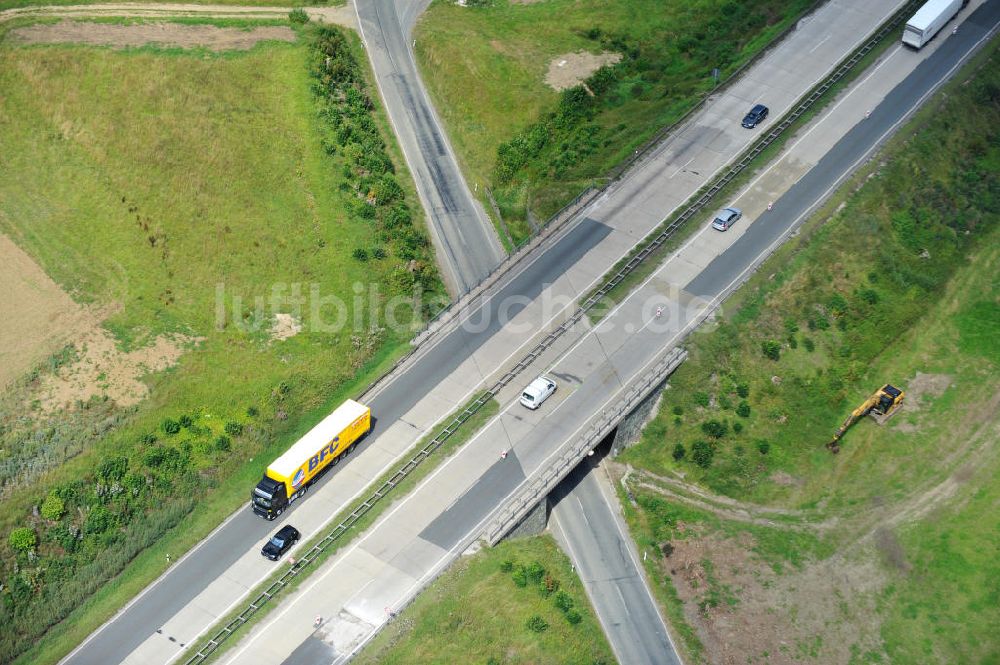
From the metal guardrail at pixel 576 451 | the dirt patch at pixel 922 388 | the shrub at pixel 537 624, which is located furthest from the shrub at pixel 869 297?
the shrub at pixel 537 624

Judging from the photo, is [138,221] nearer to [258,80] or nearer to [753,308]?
[258,80]

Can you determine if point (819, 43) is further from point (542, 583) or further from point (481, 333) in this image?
point (542, 583)

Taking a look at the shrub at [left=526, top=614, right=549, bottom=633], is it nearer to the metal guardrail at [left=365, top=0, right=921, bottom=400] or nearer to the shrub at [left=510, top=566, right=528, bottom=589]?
the shrub at [left=510, top=566, right=528, bottom=589]

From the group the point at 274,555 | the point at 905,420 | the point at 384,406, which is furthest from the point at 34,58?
the point at 905,420

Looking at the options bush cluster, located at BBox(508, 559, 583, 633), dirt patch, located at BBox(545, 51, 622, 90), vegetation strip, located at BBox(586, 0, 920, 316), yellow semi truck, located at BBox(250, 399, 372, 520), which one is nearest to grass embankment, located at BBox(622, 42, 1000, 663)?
bush cluster, located at BBox(508, 559, 583, 633)

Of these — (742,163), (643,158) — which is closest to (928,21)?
(742,163)

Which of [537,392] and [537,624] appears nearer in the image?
[537,624]
